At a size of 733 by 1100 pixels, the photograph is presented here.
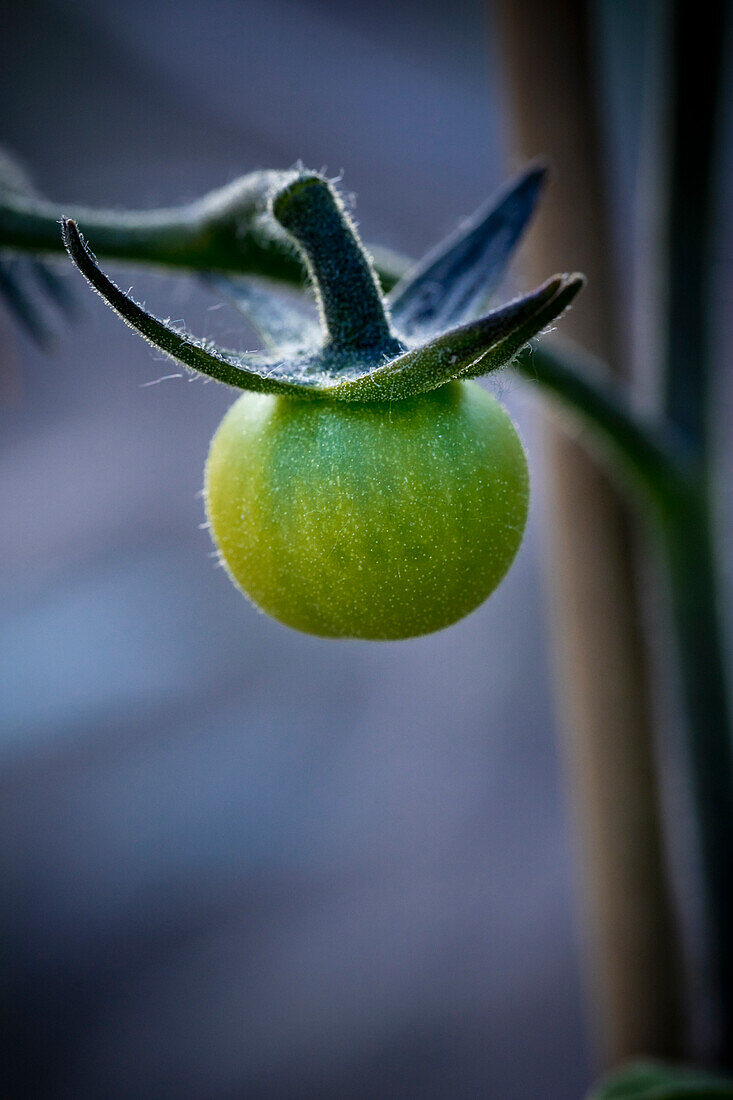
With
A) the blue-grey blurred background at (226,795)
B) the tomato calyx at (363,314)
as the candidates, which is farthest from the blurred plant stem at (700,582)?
the blue-grey blurred background at (226,795)

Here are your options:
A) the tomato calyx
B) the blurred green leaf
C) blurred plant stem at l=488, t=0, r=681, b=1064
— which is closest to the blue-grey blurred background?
blurred plant stem at l=488, t=0, r=681, b=1064

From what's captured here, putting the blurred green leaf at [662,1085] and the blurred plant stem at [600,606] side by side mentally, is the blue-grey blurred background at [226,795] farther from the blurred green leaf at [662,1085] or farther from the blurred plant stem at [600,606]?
the blurred green leaf at [662,1085]

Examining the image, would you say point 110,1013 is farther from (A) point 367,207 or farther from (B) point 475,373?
(A) point 367,207

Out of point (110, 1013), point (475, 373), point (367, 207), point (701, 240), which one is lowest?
point (110, 1013)

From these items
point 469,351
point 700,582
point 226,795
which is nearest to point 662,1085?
point 700,582

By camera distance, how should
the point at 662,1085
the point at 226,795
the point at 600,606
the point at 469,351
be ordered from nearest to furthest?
the point at 469,351
the point at 662,1085
the point at 600,606
the point at 226,795

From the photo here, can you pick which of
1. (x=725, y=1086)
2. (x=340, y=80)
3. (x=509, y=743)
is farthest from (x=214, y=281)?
(x=340, y=80)

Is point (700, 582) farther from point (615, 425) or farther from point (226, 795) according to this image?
point (226, 795)
